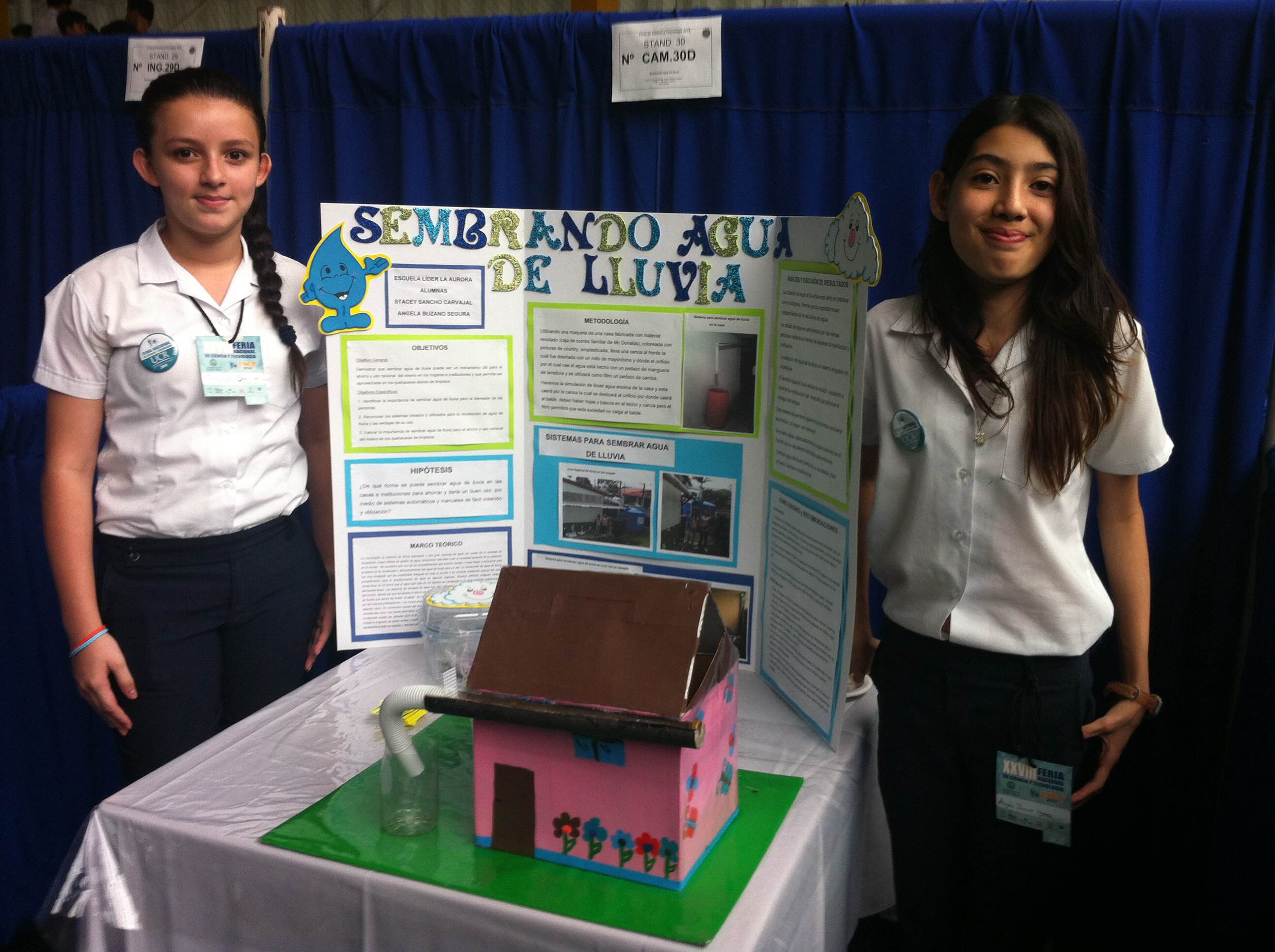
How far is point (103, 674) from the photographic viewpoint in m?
1.41

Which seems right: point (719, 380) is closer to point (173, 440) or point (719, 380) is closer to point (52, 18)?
point (173, 440)

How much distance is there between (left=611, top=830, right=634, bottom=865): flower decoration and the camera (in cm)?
101

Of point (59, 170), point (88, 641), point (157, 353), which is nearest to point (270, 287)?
point (157, 353)

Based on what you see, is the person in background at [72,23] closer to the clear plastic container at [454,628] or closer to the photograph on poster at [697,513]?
the clear plastic container at [454,628]

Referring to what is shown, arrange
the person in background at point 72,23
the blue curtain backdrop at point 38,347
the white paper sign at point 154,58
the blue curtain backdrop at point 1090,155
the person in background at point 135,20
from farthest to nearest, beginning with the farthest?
the person in background at point 72,23 → the person in background at point 135,20 → the white paper sign at point 154,58 → the blue curtain backdrop at point 38,347 → the blue curtain backdrop at point 1090,155

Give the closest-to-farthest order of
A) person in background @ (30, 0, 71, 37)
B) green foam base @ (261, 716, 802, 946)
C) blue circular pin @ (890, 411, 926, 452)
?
green foam base @ (261, 716, 802, 946), blue circular pin @ (890, 411, 926, 452), person in background @ (30, 0, 71, 37)

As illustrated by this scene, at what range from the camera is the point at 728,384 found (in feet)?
5.12

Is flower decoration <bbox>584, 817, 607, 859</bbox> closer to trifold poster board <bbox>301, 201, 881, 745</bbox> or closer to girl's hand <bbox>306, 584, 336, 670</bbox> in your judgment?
trifold poster board <bbox>301, 201, 881, 745</bbox>

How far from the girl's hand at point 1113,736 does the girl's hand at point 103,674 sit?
1.40m

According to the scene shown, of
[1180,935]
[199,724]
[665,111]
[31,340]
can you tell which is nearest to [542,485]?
[199,724]

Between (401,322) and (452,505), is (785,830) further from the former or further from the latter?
(401,322)

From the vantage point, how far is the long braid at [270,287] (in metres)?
1.55

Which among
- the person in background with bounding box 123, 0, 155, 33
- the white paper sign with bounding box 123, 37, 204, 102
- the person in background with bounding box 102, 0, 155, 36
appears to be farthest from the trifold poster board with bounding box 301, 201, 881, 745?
the person in background with bounding box 123, 0, 155, 33

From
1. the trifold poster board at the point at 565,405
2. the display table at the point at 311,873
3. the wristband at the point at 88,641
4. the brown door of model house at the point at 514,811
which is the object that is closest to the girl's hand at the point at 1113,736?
the display table at the point at 311,873
